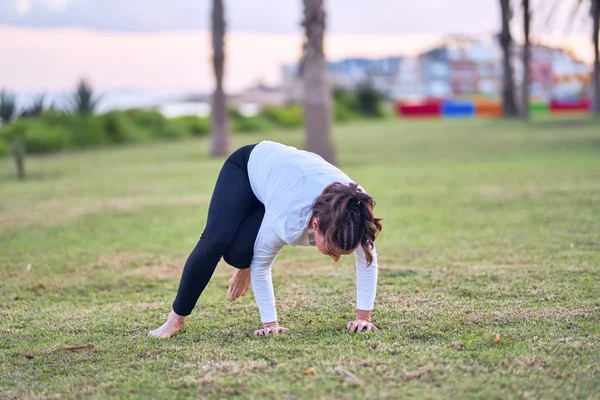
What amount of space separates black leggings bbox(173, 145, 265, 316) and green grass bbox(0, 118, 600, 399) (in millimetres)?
328

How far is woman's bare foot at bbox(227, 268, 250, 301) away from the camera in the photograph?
14.9 ft

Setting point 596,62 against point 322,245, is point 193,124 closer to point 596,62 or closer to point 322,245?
point 596,62

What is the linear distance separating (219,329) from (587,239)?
12.3 ft

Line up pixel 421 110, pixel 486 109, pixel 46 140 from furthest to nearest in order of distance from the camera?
1. pixel 421 110
2. pixel 486 109
3. pixel 46 140

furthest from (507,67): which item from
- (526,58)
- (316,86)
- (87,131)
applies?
(316,86)

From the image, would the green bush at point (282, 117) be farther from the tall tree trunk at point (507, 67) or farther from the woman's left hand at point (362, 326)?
the woman's left hand at point (362, 326)

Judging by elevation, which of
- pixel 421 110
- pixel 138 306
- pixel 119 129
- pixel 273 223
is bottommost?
pixel 138 306

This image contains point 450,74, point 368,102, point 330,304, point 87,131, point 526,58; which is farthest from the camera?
point 450,74

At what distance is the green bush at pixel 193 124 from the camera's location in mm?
29328

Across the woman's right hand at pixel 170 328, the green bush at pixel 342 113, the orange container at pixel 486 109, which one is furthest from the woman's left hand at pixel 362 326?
the orange container at pixel 486 109

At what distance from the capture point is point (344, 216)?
3.69 meters

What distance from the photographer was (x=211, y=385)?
11.5 feet

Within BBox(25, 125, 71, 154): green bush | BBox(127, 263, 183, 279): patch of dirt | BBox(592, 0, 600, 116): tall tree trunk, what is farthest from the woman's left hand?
BBox(592, 0, 600, 116): tall tree trunk

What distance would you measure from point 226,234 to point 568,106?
128 feet
